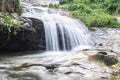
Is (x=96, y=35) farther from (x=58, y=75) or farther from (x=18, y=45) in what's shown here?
(x=58, y=75)

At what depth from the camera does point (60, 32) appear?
46.5ft

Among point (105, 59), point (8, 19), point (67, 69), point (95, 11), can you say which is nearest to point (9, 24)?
point (8, 19)

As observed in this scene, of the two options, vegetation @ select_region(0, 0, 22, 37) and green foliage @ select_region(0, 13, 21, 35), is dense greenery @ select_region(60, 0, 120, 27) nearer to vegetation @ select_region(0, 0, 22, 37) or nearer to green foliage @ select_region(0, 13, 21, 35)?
vegetation @ select_region(0, 0, 22, 37)

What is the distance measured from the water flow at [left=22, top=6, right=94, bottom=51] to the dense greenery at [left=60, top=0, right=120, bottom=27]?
1502 millimetres

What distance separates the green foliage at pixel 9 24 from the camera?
40.3 ft

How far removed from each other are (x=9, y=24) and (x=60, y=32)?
2.69 meters

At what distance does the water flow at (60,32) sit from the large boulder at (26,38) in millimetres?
315

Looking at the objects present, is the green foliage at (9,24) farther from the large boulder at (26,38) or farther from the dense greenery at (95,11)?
the dense greenery at (95,11)

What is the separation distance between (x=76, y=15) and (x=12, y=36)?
5.00 meters

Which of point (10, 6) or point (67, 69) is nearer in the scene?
point (67, 69)

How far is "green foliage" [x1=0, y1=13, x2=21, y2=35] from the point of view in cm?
1230

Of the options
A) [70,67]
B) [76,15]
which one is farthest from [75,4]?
[70,67]

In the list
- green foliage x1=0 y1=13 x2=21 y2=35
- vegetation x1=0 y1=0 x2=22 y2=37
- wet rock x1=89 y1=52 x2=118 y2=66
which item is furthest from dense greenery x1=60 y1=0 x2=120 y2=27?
wet rock x1=89 y1=52 x2=118 y2=66

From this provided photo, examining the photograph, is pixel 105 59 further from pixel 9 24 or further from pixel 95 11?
pixel 95 11
